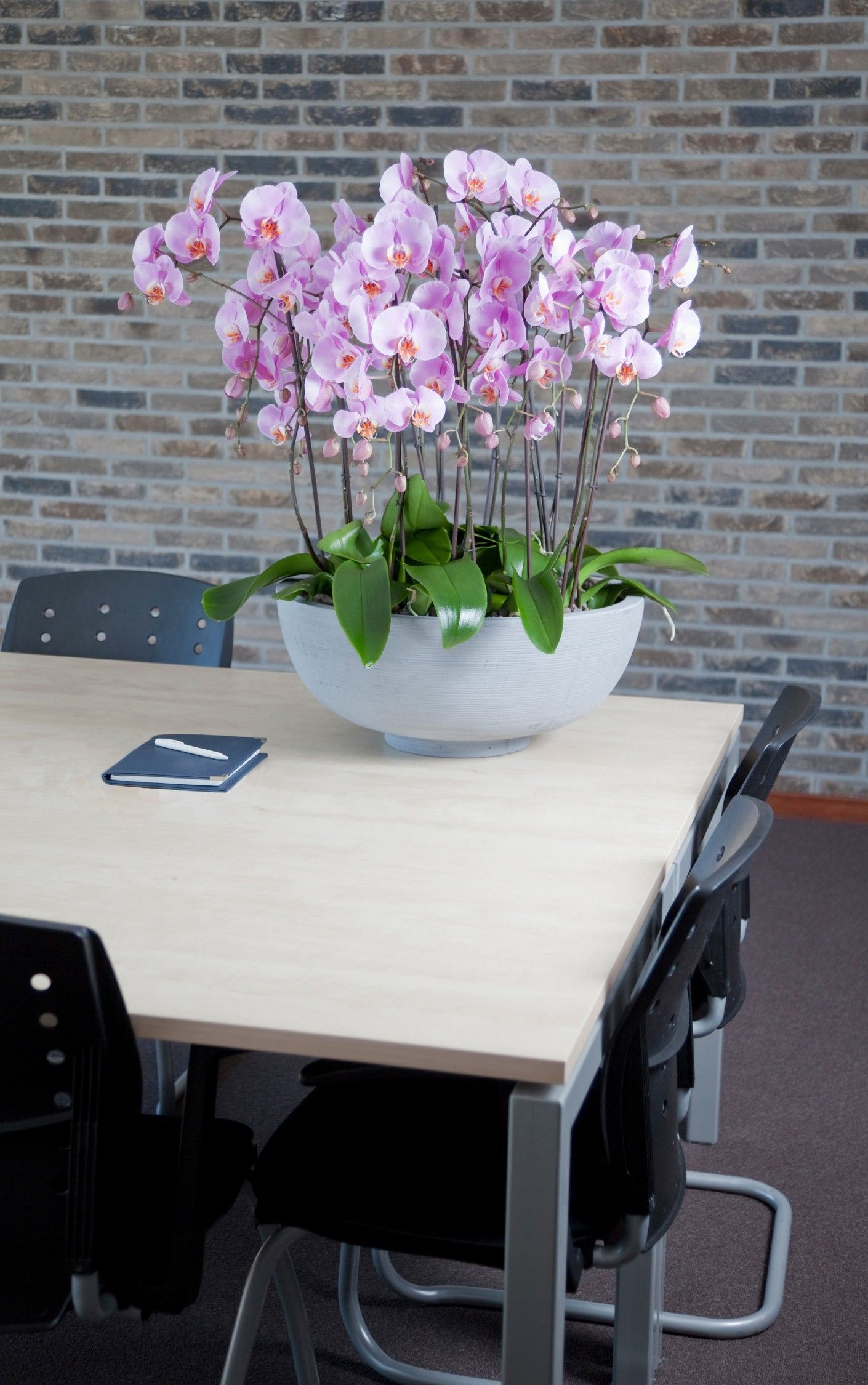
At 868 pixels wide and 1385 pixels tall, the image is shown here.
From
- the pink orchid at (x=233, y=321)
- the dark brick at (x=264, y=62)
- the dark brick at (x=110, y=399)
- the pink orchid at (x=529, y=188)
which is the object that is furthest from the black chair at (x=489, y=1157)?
the dark brick at (x=264, y=62)

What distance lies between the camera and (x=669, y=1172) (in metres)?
1.45

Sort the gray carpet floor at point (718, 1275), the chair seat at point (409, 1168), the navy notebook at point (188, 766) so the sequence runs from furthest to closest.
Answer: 1. the gray carpet floor at point (718, 1275)
2. the navy notebook at point (188, 766)
3. the chair seat at point (409, 1168)

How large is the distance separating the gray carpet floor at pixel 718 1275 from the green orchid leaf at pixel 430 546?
3.59 feet

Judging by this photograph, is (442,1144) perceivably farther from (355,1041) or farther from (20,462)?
(20,462)

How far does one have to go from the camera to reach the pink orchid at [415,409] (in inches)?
61.1

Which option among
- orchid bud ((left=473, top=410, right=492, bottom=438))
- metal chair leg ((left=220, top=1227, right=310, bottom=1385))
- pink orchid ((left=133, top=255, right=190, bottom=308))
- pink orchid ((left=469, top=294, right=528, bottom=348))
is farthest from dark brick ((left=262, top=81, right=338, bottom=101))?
metal chair leg ((left=220, top=1227, right=310, bottom=1385))

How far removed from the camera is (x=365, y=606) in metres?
1.69

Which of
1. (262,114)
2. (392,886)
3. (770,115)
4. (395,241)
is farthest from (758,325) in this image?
(392,886)

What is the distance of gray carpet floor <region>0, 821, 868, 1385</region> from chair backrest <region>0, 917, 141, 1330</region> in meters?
0.64

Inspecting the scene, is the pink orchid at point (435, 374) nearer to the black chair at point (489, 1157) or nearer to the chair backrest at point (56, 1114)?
the black chair at point (489, 1157)

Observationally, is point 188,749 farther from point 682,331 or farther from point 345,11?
point 345,11

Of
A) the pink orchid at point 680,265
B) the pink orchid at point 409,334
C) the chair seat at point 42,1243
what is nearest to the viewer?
the chair seat at point 42,1243

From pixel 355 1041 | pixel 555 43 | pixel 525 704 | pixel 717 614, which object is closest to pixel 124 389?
pixel 555 43

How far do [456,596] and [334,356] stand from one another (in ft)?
1.05
